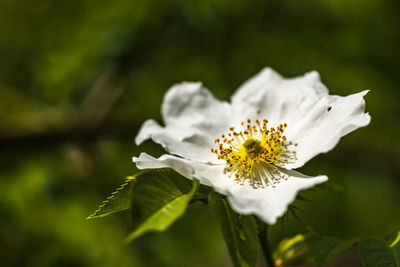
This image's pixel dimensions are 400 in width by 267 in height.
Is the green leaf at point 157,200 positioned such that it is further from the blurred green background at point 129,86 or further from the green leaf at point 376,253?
the blurred green background at point 129,86

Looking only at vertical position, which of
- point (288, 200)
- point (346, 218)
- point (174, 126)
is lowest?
point (346, 218)

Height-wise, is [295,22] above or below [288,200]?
above

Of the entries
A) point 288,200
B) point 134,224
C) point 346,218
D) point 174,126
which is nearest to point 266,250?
point 288,200

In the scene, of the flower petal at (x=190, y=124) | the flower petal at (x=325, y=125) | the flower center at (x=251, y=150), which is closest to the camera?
the flower petal at (x=325, y=125)

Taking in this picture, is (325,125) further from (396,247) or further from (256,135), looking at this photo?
(396,247)

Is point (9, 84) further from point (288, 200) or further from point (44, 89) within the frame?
point (288, 200)

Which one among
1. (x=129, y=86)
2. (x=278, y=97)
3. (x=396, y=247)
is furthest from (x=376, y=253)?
(x=129, y=86)

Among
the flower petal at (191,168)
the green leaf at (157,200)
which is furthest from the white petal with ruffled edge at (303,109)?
the green leaf at (157,200)
